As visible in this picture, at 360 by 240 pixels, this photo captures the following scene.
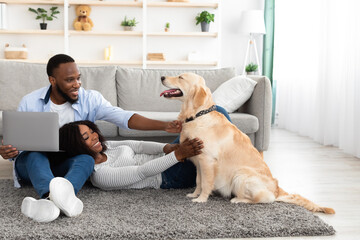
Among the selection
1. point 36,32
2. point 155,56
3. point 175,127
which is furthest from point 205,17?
point 175,127

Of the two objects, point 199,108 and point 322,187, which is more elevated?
point 199,108

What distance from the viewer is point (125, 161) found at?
7.72ft

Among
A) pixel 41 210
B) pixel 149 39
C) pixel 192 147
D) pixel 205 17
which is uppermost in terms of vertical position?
pixel 205 17

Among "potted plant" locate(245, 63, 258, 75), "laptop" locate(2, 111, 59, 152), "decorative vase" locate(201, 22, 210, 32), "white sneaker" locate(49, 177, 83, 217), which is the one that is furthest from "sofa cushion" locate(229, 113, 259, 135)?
"decorative vase" locate(201, 22, 210, 32)

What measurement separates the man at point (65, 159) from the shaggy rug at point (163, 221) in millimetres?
84

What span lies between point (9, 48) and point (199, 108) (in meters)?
4.65

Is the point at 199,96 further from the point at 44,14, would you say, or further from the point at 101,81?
the point at 44,14

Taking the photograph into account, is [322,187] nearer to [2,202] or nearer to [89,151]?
[89,151]

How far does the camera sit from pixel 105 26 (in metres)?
6.23

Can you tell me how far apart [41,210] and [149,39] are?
486 cm

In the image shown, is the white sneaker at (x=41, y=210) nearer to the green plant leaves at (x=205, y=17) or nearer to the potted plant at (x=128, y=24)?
the potted plant at (x=128, y=24)

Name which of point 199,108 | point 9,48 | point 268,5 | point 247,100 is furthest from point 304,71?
point 9,48

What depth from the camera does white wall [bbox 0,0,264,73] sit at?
20.1 ft

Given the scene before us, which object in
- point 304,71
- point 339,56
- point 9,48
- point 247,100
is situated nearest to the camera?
point 247,100
